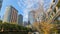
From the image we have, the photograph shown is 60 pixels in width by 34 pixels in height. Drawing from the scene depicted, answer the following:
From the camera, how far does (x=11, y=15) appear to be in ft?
14.5

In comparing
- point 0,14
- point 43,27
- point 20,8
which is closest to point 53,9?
point 43,27

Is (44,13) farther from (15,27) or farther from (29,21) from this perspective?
(15,27)

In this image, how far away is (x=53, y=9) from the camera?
14.9 ft

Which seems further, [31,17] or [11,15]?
[31,17]

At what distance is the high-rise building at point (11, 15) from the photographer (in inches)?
173

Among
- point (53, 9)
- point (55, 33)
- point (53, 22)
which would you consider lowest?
point (55, 33)

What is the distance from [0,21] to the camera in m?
4.41

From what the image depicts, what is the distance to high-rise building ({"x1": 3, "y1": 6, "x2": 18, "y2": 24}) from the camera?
14.4 feet

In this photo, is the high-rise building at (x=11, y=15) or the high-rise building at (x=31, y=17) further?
the high-rise building at (x=31, y=17)

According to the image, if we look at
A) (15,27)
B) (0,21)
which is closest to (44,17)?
(15,27)

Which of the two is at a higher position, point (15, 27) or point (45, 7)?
point (45, 7)

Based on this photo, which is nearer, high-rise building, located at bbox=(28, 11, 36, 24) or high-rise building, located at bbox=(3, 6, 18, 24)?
high-rise building, located at bbox=(3, 6, 18, 24)

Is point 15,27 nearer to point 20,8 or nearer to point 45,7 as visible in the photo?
point 20,8

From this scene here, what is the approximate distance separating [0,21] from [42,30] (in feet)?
3.48
